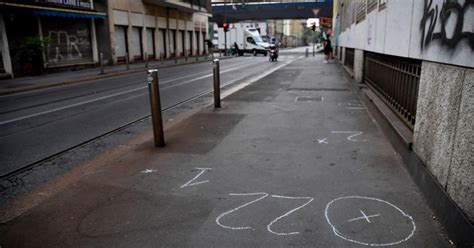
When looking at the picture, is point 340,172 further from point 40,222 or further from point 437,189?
point 40,222

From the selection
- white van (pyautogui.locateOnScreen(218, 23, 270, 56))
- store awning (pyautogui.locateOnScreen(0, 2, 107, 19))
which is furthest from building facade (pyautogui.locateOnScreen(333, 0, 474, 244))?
white van (pyautogui.locateOnScreen(218, 23, 270, 56))

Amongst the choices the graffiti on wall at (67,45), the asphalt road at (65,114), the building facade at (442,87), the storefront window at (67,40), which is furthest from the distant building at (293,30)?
the building facade at (442,87)

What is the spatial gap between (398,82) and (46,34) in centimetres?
2045

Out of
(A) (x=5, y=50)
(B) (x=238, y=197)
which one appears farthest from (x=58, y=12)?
(B) (x=238, y=197)

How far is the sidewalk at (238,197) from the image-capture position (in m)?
3.33

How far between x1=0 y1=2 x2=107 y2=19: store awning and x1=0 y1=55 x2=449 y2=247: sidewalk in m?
15.7

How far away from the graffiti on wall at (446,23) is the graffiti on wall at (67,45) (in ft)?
69.1

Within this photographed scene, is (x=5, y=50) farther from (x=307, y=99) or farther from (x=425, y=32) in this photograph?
(x=425, y=32)

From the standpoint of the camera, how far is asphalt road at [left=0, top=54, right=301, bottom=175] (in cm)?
667

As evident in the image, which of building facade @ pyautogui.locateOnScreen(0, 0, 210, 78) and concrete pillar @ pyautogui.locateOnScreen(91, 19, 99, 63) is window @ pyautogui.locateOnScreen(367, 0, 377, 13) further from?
concrete pillar @ pyautogui.locateOnScreen(91, 19, 99, 63)

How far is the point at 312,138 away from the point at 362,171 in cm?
175

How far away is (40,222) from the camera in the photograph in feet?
12.2

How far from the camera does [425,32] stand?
435 cm

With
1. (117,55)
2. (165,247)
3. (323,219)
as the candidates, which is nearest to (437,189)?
(323,219)
